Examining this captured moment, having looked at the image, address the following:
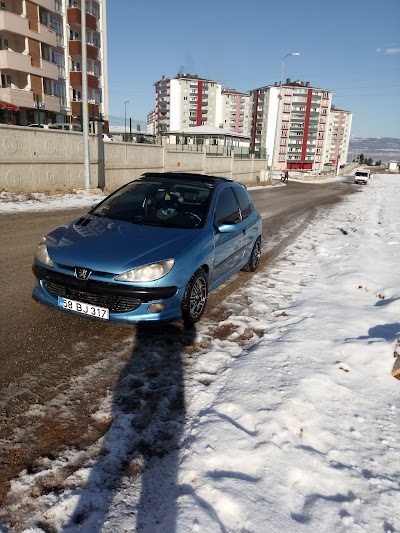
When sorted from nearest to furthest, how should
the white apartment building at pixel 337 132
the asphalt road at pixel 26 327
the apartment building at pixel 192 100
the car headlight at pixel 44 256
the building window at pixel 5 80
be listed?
the asphalt road at pixel 26 327 → the car headlight at pixel 44 256 → the building window at pixel 5 80 → the apartment building at pixel 192 100 → the white apartment building at pixel 337 132

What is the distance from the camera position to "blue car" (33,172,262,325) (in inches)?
144

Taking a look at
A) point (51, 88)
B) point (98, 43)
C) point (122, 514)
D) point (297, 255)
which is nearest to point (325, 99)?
point (98, 43)

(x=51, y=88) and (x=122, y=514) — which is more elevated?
(x=51, y=88)

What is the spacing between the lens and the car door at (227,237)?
190 inches

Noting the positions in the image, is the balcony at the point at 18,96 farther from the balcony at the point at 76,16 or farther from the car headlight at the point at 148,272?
the car headlight at the point at 148,272

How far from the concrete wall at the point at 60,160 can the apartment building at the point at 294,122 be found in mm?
93802

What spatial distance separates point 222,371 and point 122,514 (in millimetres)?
1611

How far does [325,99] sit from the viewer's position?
114m

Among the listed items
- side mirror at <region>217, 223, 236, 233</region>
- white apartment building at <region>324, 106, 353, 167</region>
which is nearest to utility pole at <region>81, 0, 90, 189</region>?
side mirror at <region>217, 223, 236, 233</region>

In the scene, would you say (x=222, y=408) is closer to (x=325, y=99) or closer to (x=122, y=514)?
(x=122, y=514)

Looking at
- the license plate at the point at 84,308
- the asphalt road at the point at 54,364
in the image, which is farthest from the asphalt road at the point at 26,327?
the license plate at the point at 84,308

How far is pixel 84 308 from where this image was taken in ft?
12.2

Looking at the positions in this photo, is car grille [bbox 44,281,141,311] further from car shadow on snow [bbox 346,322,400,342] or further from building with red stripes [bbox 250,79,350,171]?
building with red stripes [bbox 250,79,350,171]

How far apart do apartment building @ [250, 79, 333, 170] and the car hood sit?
110460mm
